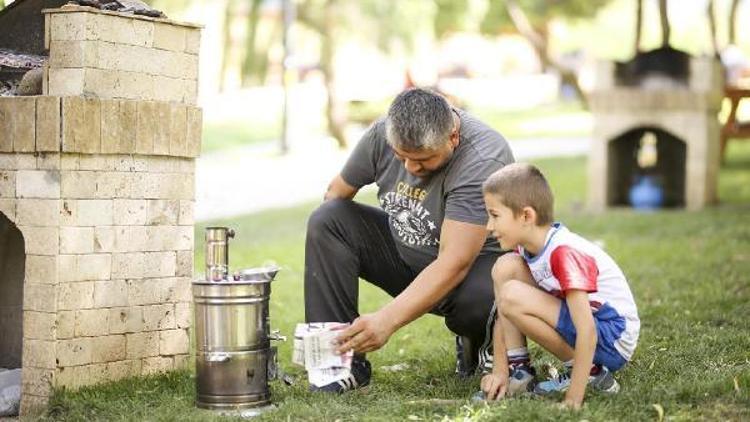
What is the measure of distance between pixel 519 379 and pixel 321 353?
2.56 feet

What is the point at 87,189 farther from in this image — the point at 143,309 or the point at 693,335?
the point at 693,335

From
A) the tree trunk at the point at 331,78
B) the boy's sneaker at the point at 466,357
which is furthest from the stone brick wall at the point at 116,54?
the tree trunk at the point at 331,78

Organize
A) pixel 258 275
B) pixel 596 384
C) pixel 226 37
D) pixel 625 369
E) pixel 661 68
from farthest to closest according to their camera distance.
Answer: pixel 226 37 → pixel 661 68 → pixel 625 369 → pixel 258 275 → pixel 596 384

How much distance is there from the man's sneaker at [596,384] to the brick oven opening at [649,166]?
338 inches

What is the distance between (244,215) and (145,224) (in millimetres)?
9019

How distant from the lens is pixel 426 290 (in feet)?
15.6

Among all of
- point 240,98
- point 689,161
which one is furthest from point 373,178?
point 240,98

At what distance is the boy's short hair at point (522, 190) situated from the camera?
4441mm

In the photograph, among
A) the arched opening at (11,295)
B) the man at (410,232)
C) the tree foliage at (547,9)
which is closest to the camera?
the man at (410,232)

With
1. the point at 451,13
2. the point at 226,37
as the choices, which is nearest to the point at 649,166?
the point at 451,13

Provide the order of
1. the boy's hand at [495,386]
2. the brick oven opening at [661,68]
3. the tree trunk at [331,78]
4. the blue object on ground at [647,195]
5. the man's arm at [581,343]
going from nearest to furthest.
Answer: the man's arm at [581,343], the boy's hand at [495,386], the brick oven opening at [661,68], the blue object on ground at [647,195], the tree trunk at [331,78]

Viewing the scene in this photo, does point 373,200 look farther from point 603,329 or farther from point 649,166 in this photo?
point 603,329

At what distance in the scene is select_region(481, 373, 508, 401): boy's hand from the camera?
4.67 m

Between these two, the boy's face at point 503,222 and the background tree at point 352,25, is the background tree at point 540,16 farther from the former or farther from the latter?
the boy's face at point 503,222
